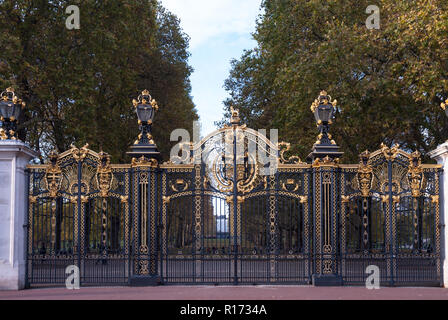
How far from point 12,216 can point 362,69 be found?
14038 mm

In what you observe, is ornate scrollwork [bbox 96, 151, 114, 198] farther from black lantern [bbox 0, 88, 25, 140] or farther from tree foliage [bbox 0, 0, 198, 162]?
tree foliage [bbox 0, 0, 198, 162]

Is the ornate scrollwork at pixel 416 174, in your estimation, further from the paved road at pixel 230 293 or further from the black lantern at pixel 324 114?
the paved road at pixel 230 293

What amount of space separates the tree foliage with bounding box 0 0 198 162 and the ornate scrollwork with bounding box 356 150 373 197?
1240cm

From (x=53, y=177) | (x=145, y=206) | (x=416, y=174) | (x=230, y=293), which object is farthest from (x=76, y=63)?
(x=416, y=174)

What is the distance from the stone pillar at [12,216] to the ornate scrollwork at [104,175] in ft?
5.70

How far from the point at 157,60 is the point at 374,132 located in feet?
42.3

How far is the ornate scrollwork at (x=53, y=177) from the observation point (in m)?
13.6

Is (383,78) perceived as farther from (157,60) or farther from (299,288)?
(157,60)

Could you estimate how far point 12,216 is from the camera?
13008mm

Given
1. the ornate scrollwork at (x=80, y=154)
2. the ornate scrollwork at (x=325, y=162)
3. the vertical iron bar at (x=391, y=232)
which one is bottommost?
the vertical iron bar at (x=391, y=232)

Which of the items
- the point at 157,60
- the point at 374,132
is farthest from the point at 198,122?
the point at 374,132

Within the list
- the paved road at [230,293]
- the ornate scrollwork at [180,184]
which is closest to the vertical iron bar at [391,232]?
the paved road at [230,293]

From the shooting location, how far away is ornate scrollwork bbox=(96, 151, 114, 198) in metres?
13.6

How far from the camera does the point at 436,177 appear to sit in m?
13.5
